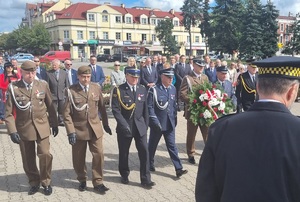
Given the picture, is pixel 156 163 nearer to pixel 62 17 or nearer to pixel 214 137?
pixel 214 137

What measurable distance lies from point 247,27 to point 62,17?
45.8 m

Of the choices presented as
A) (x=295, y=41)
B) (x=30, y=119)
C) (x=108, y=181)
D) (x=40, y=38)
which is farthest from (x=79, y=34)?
(x=30, y=119)

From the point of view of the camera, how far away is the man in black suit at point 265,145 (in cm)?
186

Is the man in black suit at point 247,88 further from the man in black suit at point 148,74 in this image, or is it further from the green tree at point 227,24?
the green tree at point 227,24

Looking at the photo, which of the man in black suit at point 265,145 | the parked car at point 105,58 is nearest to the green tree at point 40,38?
the parked car at point 105,58

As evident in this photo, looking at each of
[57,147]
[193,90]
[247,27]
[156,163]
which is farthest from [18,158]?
[247,27]

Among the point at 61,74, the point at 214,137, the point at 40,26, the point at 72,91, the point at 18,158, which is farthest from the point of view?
the point at 40,26

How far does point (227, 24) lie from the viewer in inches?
1572

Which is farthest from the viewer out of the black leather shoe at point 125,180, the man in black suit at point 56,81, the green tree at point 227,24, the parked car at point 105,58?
the parked car at point 105,58

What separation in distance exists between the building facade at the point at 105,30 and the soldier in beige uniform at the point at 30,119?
57592 millimetres

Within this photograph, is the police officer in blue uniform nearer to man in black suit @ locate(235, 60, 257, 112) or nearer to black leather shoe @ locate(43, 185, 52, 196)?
black leather shoe @ locate(43, 185, 52, 196)

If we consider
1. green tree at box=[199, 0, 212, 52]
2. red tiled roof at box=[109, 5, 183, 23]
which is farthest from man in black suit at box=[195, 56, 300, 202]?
red tiled roof at box=[109, 5, 183, 23]

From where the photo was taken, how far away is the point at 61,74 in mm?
9883

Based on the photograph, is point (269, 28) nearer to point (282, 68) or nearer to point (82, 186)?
point (82, 186)
